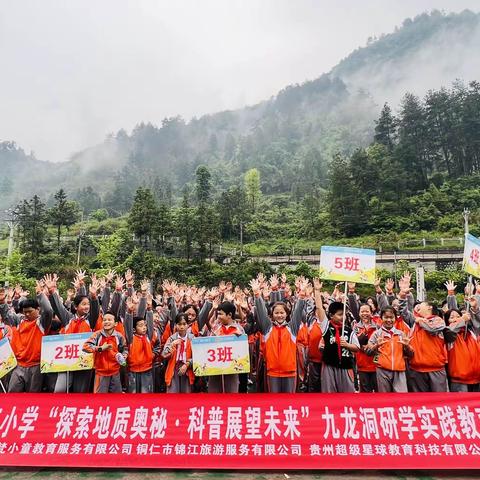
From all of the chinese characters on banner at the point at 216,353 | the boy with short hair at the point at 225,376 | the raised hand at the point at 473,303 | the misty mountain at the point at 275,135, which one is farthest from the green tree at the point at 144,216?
the misty mountain at the point at 275,135

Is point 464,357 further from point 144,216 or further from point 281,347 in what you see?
point 144,216

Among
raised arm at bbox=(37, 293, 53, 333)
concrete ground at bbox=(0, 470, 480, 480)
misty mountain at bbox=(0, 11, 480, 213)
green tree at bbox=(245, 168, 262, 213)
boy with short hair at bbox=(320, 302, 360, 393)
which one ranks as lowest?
concrete ground at bbox=(0, 470, 480, 480)

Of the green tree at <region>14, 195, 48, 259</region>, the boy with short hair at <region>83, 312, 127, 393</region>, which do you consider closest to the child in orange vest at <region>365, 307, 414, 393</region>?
the boy with short hair at <region>83, 312, 127, 393</region>

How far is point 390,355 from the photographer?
5.14 metres

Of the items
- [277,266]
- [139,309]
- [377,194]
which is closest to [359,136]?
[377,194]

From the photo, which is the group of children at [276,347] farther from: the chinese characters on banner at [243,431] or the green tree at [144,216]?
the green tree at [144,216]

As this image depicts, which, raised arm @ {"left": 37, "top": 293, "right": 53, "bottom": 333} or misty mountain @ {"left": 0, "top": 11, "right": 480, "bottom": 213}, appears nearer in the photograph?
raised arm @ {"left": 37, "top": 293, "right": 53, "bottom": 333}

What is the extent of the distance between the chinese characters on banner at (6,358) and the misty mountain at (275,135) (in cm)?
8882

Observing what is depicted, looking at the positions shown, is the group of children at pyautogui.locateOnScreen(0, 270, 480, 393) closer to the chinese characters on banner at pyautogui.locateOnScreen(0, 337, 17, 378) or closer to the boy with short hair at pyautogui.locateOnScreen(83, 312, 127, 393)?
the boy with short hair at pyautogui.locateOnScreen(83, 312, 127, 393)

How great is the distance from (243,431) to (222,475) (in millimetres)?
454

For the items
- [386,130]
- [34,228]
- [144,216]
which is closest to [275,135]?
[386,130]

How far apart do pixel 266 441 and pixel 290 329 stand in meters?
1.43

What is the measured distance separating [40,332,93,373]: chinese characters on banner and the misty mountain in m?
88.7

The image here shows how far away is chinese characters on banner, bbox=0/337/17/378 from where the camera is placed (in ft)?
16.4
